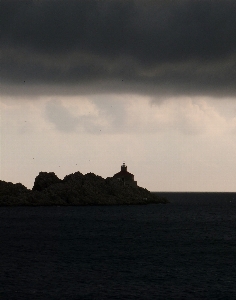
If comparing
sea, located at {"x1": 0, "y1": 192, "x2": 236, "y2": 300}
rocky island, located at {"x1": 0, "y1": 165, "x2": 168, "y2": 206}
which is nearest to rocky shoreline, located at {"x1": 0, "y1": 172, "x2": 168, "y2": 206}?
rocky island, located at {"x1": 0, "y1": 165, "x2": 168, "y2": 206}

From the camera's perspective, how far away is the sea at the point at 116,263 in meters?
41.0

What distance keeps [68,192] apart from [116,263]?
112320 millimetres

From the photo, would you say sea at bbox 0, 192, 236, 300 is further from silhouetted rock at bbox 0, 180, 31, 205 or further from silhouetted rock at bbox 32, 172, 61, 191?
silhouetted rock at bbox 32, 172, 61, 191

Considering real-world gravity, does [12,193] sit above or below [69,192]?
below

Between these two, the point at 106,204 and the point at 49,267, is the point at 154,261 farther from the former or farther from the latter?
the point at 106,204

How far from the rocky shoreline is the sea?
73.1 meters

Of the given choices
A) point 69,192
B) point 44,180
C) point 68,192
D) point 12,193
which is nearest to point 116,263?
point 69,192

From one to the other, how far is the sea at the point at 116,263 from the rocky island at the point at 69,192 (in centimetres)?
7297

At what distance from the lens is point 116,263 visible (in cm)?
5406

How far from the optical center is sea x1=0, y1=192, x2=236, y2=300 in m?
41.0

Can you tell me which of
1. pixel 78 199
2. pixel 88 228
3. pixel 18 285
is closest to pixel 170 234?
pixel 88 228

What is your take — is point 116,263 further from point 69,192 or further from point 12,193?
point 12,193

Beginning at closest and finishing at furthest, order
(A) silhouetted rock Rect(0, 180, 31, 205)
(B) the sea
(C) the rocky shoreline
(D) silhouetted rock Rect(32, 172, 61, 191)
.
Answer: (B) the sea → (A) silhouetted rock Rect(0, 180, 31, 205) → (C) the rocky shoreline → (D) silhouetted rock Rect(32, 172, 61, 191)

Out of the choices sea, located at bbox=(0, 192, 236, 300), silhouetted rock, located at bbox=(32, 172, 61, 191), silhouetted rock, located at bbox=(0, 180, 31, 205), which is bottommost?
sea, located at bbox=(0, 192, 236, 300)
